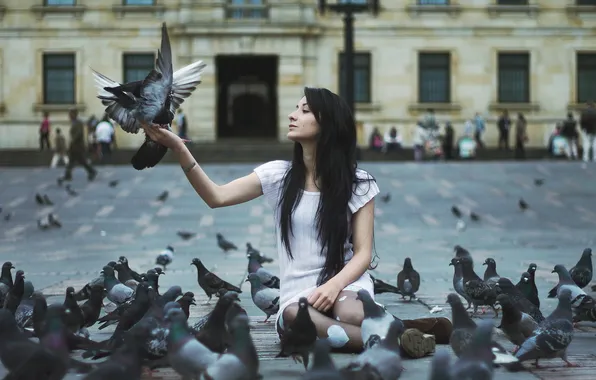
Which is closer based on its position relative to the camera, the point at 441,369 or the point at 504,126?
the point at 441,369

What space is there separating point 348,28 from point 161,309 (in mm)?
19813

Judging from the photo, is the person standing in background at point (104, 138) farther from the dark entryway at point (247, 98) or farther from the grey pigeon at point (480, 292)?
the grey pigeon at point (480, 292)

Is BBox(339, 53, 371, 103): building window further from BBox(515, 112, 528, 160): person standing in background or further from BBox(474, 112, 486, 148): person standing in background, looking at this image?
BBox(515, 112, 528, 160): person standing in background

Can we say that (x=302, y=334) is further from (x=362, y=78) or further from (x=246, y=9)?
(x=362, y=78)

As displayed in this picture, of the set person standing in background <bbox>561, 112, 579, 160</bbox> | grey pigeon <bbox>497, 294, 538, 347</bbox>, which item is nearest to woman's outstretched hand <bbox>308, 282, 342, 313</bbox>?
grey pigeon <bbox>497, 294, 538, 347</bbox>

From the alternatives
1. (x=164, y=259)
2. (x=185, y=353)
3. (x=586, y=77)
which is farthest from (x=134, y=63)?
(x=185, y=353)

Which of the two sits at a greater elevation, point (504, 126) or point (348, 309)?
point (504, 126)

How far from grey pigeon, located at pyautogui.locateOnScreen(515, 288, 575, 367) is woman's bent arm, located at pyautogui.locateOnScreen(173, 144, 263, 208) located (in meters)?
1.74

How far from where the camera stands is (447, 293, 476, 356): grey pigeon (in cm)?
554

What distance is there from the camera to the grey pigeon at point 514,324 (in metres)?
6.18

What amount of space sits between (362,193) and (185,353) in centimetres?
171

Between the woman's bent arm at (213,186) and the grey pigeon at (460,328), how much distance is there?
4.34ft

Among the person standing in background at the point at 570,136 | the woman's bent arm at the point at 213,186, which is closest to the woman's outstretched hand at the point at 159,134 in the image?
the woman's bent arm at the point at 213,186

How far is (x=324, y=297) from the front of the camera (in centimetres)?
591
